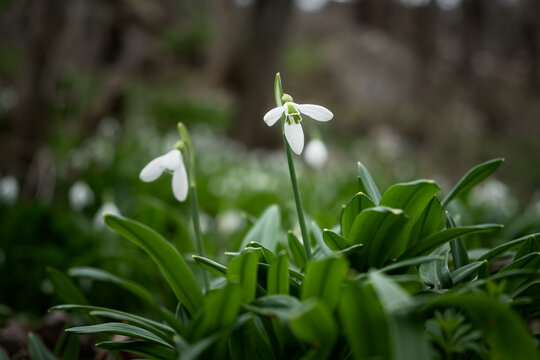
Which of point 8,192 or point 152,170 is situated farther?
point 8,192

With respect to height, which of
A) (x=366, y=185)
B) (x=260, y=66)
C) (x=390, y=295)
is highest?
(x=260, y=66)

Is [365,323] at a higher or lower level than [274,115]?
lower

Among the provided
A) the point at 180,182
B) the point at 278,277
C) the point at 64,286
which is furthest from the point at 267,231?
the point at 64,286

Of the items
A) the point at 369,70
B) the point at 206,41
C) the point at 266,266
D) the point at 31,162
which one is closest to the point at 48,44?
the point at 31,162

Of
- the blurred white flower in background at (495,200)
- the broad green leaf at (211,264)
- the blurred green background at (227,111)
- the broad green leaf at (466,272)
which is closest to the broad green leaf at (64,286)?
the blurred green background at (227,111)

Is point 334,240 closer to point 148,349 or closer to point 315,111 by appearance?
point 315,111

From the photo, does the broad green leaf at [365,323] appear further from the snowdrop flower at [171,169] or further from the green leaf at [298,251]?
the snowdrop flower at [171,169]

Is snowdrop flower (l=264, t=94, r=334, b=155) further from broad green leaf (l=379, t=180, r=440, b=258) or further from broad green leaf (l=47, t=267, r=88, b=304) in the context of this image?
broad green leaf (l=47, t=267, r=88, b=304)

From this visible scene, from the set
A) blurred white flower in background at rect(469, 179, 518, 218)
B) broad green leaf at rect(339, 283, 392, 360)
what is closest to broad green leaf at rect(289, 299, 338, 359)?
broad green leaf at rect(339, 283, 392, 360)
